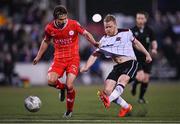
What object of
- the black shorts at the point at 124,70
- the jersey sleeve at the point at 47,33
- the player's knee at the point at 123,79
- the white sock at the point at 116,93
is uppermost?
the jersey sleeve at the point at 47,33

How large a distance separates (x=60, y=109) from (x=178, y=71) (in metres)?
16.4

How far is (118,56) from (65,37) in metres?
1.26

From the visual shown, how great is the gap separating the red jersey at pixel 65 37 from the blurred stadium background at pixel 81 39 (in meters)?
16.0

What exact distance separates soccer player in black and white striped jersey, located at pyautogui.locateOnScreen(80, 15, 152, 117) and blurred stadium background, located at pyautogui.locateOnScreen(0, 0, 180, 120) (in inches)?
639

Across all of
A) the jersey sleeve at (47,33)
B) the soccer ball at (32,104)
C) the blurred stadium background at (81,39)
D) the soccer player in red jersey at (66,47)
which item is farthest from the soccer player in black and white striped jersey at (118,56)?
the blurred stadium background at (81,39)

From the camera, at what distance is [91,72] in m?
33.1

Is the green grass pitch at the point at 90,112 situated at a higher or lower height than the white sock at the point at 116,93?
lower

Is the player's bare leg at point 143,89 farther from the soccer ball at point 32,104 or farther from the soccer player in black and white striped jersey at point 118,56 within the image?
the soccer ball at point 32,104

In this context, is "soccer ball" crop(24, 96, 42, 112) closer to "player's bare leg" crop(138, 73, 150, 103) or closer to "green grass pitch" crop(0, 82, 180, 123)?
"green grass pitch" crop(0, 82, 180, 123)

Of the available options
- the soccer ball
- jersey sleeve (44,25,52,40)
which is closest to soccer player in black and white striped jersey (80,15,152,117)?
jersey sleeve (44,25,52,40)

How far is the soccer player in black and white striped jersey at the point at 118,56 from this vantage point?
15.1 metres

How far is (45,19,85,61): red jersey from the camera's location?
15312 millimetres

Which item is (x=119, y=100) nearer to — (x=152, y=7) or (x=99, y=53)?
(x=99, y=53)

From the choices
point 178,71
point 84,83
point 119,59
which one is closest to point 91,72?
point 84,83
